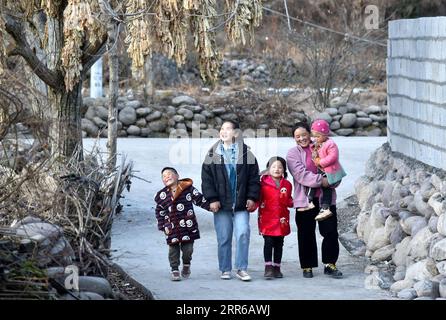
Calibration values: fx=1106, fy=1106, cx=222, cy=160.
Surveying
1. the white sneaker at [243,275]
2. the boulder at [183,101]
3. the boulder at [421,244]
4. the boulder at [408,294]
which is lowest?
the boulder at [408,294]

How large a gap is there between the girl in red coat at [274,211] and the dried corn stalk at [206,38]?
2.37m

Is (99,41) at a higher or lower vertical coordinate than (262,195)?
higher

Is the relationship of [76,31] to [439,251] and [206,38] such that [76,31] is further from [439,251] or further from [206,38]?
[439,251]

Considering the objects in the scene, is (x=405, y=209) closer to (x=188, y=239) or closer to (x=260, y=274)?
(x=260, y=274)

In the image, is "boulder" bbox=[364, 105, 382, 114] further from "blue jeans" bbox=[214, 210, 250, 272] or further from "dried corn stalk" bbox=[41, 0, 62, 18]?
"blue jeans" bbox=[214, 210, 250, 272]

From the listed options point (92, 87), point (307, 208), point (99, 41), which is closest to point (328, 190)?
point (307, 208)

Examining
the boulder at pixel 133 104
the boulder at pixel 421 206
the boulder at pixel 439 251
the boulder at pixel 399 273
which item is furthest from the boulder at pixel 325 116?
the boulder at pixel 439 251

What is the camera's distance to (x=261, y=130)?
2205cm

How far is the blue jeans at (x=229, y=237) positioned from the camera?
1012 centimetres

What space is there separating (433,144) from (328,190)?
1332 mm

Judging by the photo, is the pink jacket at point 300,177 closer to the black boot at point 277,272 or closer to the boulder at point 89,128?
the black boot at point 277,272

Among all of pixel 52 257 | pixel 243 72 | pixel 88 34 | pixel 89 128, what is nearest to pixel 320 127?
pixel 52 257

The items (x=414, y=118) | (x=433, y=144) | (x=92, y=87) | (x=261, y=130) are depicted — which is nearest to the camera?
(x=433, y=144)
